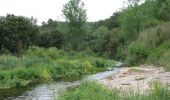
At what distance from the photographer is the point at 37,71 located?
36.8m

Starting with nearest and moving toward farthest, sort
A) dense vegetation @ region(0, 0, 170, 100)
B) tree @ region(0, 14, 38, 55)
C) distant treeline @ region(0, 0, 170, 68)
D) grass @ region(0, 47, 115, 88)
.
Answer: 1. grass @ region(0, 47, 115, 88)
2. dense vegetation @ region(0, 0, 170, 100)
3. distant treeline @ region(0, 0, 170, 68)
4. tree @ region(0, 14, 38, 55)

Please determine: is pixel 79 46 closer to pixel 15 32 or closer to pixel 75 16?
pixel 75 16

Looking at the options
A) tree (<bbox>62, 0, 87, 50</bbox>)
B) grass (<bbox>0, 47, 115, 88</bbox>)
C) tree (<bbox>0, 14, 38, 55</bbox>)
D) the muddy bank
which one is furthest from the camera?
tree (<bbox>62, 0, 87, 50</bbox>)

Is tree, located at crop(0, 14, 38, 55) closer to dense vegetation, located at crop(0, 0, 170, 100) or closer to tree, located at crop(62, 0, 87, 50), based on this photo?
dense vegetation, located at crop(0, 0, 170, 100)

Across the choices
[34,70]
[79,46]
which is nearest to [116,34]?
[79,46]

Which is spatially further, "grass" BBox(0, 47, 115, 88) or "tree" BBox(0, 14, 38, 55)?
"tree" BBox(0, 14, 38, 55)

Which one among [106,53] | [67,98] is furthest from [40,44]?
[67,98]

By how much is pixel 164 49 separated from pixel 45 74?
1121cm

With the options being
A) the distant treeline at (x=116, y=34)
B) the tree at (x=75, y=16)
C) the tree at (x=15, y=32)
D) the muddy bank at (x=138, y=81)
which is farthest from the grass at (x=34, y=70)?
the tree at (x=75, y=16)

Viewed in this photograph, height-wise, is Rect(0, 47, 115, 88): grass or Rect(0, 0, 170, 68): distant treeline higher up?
Rect(0, 0, 170, 68): distant treeline

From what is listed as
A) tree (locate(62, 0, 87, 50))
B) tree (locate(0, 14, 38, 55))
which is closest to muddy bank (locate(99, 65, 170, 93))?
tree (locate(0, 14, 38, 55))

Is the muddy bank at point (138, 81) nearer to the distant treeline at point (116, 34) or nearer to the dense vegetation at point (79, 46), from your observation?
the dense vegetation at point (79, 46)

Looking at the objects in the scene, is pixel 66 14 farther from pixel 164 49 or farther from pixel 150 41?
pixel 164 49

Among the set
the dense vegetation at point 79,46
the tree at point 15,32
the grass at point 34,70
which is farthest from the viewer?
the tree at point 15,32
